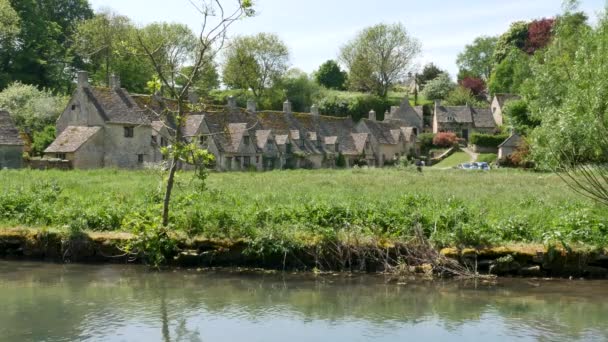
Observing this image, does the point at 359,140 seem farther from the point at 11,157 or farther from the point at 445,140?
the point at 11,157

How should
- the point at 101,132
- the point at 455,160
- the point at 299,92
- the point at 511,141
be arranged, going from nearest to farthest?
the point at 101,132 < the point at 511,141 < the point at 455,160 < the point at 299,92

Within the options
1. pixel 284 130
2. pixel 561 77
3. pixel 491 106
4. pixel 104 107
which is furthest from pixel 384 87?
pixel 561 77

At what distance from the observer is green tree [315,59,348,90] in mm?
124438

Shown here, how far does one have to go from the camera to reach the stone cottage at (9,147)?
48156 millimetres

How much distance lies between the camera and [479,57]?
14325 cm

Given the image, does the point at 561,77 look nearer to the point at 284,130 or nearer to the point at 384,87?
the point at 284,130

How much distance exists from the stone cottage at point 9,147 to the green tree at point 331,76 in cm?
7989

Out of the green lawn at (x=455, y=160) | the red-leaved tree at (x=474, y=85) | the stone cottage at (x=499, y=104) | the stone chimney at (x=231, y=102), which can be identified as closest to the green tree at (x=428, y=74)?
the red-leaved tree at (x=474, y=85)

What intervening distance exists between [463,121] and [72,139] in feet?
215

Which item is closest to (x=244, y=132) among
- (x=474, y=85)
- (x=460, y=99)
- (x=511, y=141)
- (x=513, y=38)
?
(x=511, y=141)

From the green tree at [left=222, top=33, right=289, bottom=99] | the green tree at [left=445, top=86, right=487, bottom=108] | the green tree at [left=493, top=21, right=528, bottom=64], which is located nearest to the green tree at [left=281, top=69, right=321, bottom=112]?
the green tree at [left=222, top=33, right=289, bottom=99]

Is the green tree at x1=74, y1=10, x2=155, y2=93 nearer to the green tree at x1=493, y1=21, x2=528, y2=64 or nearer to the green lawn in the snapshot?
the green lawn

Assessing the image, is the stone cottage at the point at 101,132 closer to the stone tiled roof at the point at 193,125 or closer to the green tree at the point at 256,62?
the stone tiled roof at the point at 193,125

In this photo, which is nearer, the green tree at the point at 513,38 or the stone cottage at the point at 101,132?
the stone cottage at the point at 101,132
